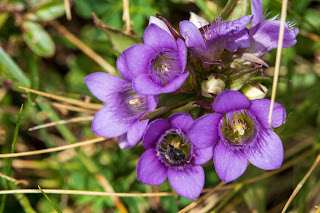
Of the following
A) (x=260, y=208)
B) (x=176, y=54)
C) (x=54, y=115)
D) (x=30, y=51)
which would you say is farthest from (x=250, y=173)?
(x=30, y=51)

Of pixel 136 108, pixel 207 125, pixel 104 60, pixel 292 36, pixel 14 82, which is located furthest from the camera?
pixel 104 60

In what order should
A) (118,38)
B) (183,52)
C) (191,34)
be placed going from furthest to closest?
(118,38), (191,34), (183,52)

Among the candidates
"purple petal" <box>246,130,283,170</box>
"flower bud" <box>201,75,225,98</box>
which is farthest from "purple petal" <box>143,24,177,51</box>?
"purple petal" <box>246,130,283,170</box>

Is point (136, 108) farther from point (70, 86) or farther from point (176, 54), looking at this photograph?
point (70, 86)

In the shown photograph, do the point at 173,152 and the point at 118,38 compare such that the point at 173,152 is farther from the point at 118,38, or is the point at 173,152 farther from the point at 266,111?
the point at 118,38

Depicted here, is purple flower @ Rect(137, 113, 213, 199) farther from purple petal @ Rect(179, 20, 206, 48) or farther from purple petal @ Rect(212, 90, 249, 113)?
purple petal @ Rect(179, 20, 206, 48)

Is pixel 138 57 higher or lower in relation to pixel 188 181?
higher

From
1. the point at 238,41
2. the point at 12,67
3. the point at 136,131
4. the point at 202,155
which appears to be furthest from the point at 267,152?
the point at 12,67
